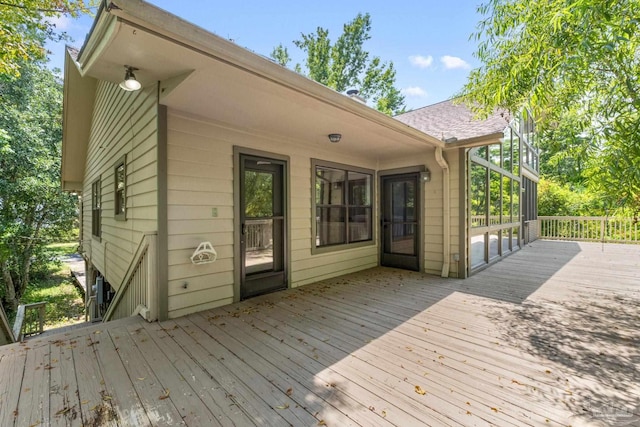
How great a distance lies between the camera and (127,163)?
4168 mm

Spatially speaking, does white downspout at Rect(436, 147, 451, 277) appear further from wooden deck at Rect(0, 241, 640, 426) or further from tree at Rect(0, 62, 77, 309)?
tree at Rect(0, 62, 77, 309)

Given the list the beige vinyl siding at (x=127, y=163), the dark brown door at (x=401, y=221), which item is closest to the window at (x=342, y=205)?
the dark brown door at (x=401, y=221)

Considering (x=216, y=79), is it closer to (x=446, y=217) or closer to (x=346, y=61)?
(x=446, y=217)

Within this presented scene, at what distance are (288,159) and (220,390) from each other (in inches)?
127

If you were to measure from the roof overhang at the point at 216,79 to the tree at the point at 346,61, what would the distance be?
1401 cm

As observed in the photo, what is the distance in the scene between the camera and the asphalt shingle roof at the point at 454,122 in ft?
16.7

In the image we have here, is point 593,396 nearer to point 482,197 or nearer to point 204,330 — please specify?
point 204,330

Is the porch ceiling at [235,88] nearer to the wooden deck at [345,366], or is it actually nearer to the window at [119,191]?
the window at [119,191]

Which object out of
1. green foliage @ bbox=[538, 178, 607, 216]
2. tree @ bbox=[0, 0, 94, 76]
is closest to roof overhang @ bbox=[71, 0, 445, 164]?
tree @ bbox=[0, 0, 94, 76]

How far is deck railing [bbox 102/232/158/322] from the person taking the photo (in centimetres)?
310

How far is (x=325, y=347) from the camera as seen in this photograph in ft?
8.29

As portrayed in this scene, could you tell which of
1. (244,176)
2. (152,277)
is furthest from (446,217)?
(152,277)

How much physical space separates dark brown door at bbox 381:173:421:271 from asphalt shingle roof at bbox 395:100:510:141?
1.09 meters

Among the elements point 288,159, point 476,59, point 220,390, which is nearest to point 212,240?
point 288,159
